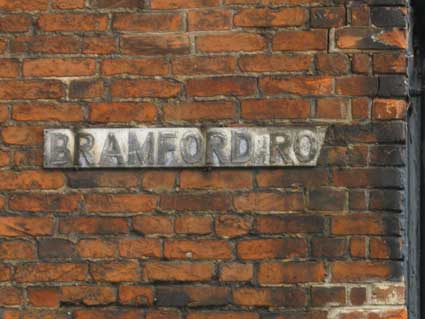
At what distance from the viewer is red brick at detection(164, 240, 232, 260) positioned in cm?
284

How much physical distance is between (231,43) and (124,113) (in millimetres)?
453

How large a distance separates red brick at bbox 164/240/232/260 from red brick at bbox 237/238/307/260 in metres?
0.05

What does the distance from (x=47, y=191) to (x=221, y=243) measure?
644 millimetres

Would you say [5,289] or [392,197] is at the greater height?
[392,197]

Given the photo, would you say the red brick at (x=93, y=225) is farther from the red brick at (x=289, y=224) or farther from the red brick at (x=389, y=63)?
the red brick at (x=389, y=63)

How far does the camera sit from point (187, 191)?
2.87 meters

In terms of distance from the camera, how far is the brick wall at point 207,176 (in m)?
2.82

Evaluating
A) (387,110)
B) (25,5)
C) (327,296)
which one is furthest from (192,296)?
(25,5)

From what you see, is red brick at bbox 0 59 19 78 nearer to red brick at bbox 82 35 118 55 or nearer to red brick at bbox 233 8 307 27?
red brick at bbox 82 35 118 55

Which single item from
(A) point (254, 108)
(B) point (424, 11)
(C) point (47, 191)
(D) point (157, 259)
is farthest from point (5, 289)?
(B) point (424, 11)

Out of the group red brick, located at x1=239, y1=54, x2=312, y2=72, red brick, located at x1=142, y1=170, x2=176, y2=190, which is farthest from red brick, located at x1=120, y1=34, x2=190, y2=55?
red brick, located at x1=142, y1=170, x2=176, y2=190

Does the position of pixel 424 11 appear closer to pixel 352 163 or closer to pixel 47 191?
pixel 352 163

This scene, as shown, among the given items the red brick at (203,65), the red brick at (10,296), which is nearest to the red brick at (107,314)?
the red brick at (10,296)

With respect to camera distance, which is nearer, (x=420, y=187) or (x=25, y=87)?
(x=25, y=87)
